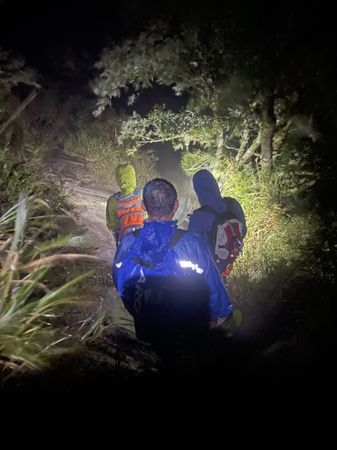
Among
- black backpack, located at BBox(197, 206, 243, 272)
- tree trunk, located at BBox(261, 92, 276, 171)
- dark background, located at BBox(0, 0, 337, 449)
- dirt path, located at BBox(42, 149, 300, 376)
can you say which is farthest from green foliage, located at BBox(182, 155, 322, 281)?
dark background, located at BBox(0, 0, 337, 449)

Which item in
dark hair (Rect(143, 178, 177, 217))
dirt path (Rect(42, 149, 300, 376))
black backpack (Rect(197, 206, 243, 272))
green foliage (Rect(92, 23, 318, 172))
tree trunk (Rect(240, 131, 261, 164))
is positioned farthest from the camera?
tree trunk (Rect(240, 131, 261, 164))

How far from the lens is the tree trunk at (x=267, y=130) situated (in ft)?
24.2

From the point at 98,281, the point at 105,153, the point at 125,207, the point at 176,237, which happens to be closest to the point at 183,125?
the point at 125,207

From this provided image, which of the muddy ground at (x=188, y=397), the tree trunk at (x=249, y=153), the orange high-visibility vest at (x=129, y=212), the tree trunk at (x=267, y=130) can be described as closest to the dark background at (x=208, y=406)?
the muddy ground at (x=188, y=397)

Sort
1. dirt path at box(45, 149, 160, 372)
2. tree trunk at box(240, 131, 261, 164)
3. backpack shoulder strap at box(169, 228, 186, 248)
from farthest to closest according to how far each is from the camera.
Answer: tree trunk at box(240, 131, 261, 164) → dirt path at box(45, 149, 160, 372) → backpack shoulder strap at box(169, 228, 186, 248)

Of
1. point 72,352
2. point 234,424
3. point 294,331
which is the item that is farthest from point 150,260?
point 294,331

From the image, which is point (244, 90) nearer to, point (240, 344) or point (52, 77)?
point (240, 344)

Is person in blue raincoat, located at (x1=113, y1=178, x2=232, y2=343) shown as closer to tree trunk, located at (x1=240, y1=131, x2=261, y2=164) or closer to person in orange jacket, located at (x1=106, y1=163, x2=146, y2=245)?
person in orange jacket, located at (x1=106, y1=163, x2=146, y2=245)

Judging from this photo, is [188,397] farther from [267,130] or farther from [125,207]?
[267,130]

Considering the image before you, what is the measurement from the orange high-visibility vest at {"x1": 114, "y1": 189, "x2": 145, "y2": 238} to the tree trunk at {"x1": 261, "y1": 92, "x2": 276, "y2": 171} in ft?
9.66

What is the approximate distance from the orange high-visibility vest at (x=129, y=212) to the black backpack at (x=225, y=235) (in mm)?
1605

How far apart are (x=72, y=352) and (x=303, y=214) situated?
314 centimetres

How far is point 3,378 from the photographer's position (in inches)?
121

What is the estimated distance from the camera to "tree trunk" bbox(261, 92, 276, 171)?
24.2 feet
